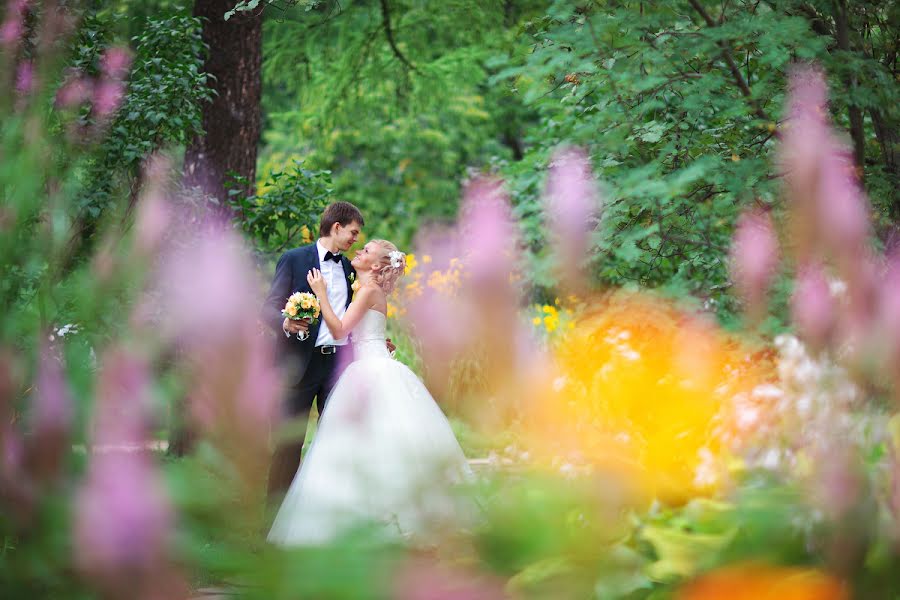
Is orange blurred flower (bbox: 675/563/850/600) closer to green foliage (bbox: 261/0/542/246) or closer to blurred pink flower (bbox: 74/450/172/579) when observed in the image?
blurred pink flower (bbox: 74/450/172/579)

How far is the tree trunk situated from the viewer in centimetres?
763

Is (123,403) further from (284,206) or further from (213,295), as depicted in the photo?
(284,206)

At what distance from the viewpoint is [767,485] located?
6.02 feet

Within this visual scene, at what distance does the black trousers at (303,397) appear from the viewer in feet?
16.8

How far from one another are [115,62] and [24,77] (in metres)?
0.98

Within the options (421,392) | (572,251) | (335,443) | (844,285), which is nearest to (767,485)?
(844,285)

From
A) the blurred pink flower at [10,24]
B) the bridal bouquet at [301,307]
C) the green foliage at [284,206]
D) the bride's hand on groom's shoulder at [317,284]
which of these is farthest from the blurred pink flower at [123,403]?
the green foliage at [284,206]

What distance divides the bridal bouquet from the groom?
0.21m

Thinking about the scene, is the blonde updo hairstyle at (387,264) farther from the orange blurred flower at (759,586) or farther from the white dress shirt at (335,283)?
the orange blurred flower at (759,586)

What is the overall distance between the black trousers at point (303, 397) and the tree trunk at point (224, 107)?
2.65 m

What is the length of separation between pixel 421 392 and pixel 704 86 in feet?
8.01

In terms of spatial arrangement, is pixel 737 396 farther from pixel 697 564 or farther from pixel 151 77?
pixel 151 77

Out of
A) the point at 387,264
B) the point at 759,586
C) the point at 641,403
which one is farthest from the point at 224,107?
the point at 759,586

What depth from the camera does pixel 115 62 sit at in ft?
15.1
